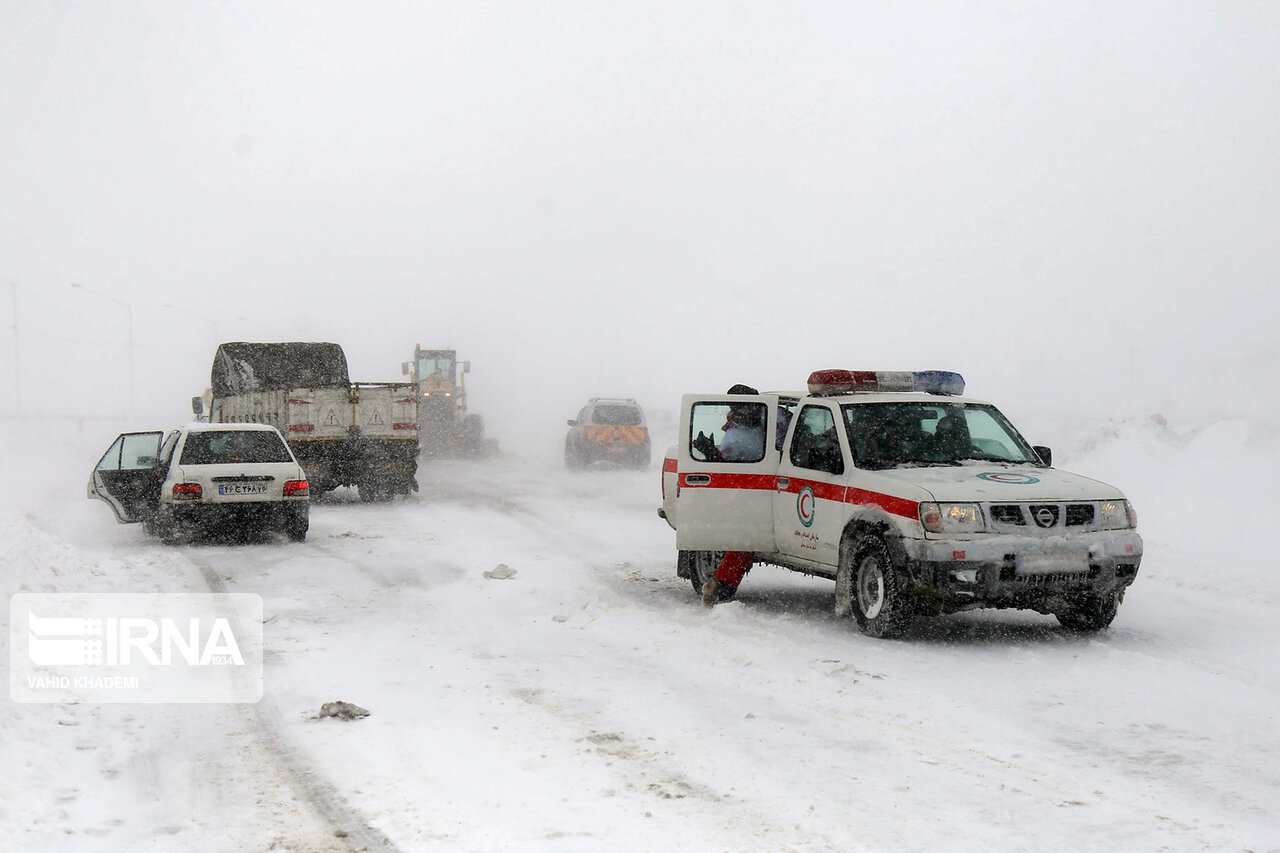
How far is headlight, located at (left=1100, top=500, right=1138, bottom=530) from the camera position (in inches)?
321

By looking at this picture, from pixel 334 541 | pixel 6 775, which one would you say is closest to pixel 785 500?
pixel 6 775

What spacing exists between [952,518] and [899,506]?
0.38 metres

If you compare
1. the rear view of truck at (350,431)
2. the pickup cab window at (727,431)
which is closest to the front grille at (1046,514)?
the pickup cab window at (727,431)

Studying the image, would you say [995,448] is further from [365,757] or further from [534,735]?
[365,757]

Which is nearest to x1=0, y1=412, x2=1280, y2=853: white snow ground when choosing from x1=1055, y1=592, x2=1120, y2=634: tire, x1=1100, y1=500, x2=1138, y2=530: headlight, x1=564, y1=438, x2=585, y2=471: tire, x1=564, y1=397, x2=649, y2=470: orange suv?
x1=1055, y1=592, x2=1120, y2=634: tire

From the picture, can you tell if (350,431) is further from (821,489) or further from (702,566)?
(821,489)

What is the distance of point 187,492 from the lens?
14.2 m

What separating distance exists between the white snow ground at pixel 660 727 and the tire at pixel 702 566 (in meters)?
0.27

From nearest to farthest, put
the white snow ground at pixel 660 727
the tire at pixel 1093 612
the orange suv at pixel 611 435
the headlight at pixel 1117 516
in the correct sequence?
1. the white snow ground at pixel 660 727
2. the headlight at pixel 1117 516
3. the tire at pixel 1093 612
4. the orange suv at pixel 611 435

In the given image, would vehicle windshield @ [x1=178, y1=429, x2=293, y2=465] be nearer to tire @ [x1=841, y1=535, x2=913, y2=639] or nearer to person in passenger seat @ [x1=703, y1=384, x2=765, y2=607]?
person in passenger seat @ [x1=703, y1=384, x2=765, y2=607]

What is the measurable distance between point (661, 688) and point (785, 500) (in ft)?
9.80

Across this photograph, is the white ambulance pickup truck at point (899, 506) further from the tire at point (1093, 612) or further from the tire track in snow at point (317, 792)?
the tire track in snow at point (317, 792)

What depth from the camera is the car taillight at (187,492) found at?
1413 cm

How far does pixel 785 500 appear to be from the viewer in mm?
9602
